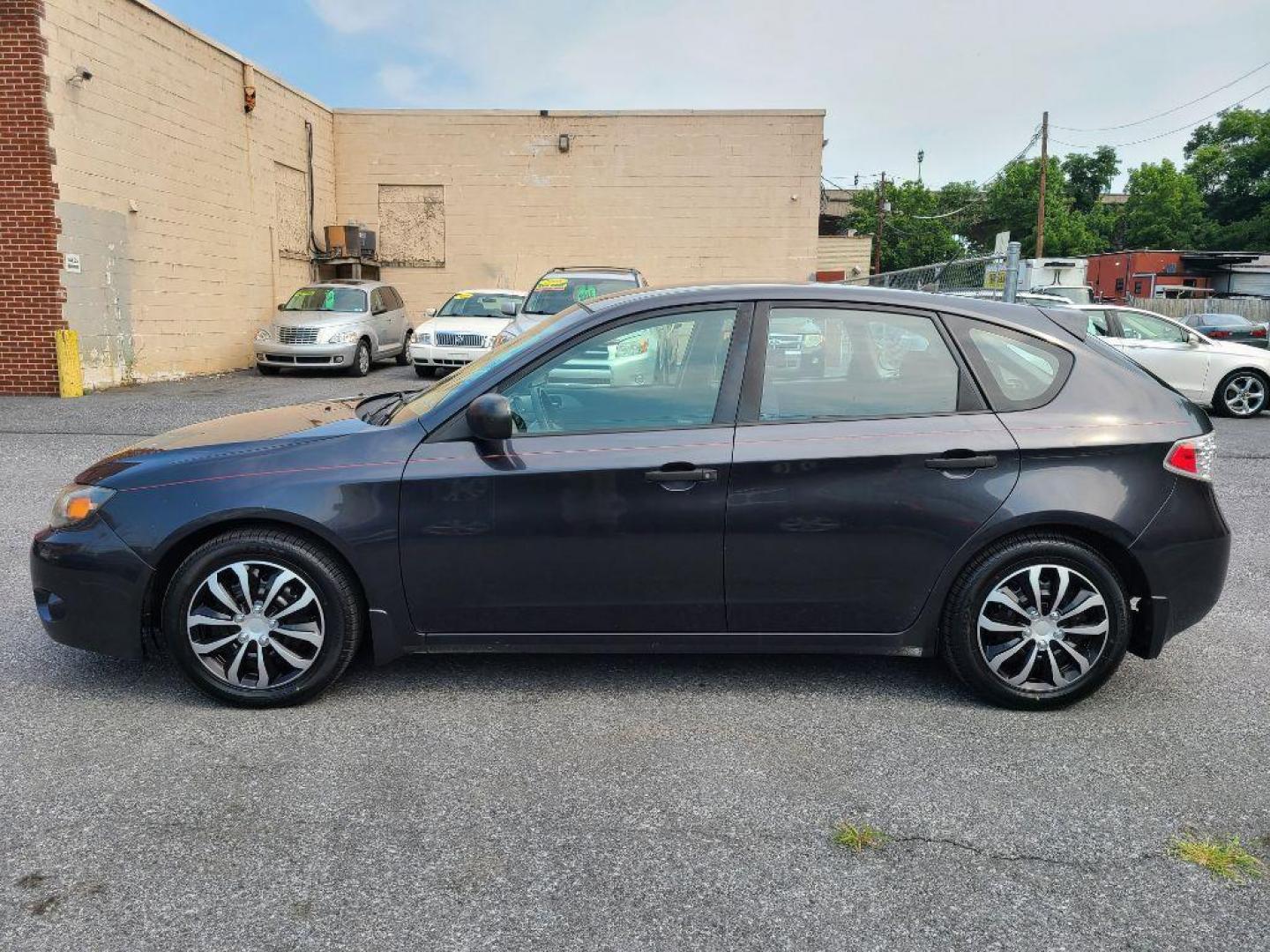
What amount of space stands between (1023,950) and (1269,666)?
259 centimetres

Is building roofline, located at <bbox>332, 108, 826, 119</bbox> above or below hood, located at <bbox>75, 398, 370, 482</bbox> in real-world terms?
above

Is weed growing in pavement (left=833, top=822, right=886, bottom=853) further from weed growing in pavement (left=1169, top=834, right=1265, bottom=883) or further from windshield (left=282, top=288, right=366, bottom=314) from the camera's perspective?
windshield (left=282, top=288, right=366, bottom=314)

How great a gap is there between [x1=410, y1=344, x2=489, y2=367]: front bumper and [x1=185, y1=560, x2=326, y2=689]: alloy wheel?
12170 mm

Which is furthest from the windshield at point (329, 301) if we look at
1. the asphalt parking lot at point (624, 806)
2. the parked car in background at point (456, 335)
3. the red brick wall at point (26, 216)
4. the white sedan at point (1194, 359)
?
the asphalt parking lot at point (624, 806)

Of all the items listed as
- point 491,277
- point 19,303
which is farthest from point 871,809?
point 491,277

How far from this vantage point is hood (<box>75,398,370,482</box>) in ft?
12.1

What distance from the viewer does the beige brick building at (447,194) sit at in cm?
1697

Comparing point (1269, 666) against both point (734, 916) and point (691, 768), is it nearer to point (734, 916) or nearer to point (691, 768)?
point (691, 768)

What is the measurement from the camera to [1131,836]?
112 inches

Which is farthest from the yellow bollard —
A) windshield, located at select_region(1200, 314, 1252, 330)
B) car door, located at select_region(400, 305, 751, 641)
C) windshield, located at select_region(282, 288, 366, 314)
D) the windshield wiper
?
windshield, located at select_region(1200, 314, 1252, 330)

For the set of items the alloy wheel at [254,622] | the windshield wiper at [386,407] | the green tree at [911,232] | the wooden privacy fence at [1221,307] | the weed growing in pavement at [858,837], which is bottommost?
the weed growing in pavement at [858,837]

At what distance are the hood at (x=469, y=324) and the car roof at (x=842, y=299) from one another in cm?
1215

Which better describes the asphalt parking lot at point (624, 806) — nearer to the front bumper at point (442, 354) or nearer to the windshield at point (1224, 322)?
the front bumper at point (442, 354)

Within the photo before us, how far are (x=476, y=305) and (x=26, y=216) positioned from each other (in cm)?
678
